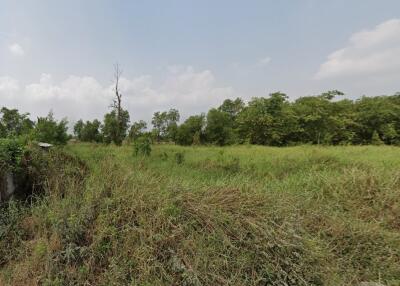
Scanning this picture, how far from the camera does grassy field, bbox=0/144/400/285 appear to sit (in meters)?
2.33

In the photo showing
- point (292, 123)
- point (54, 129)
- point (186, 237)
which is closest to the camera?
point (186, 237)

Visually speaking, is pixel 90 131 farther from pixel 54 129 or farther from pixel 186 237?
pixel 186 237

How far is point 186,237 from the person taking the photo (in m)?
2.53

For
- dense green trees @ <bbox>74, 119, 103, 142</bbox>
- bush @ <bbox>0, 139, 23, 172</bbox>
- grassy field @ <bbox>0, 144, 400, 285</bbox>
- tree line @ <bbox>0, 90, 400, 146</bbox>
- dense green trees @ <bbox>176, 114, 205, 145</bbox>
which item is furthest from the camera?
dense green trees @ <bbox>74, 119, 103, 142</bbox>

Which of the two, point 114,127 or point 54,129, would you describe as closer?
point 54,129

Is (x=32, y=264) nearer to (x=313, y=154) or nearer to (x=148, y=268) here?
(x=148, y=268)

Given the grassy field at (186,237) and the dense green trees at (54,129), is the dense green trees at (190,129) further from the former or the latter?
the grassy field at (186,237)

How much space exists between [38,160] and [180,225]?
281cm

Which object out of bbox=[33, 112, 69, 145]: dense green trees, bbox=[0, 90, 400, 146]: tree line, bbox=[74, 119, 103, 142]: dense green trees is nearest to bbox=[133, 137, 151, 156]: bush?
bbox=[33, 112, 69, 145]: dense green trees

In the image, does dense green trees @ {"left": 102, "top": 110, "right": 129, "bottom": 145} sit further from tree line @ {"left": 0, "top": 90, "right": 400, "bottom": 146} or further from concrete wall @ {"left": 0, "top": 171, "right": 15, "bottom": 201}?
concrete wall @ {"left": 0, "top": 171, "right": 15, "bottom": 201}

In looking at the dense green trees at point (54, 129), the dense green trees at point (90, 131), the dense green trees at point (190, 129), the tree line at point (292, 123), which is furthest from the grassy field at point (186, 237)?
the dense green trees at point (90, 131)

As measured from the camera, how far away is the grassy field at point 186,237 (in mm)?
2328

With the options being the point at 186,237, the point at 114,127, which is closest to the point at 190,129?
the point at 114,127

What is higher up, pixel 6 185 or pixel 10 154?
pixel 10 154
